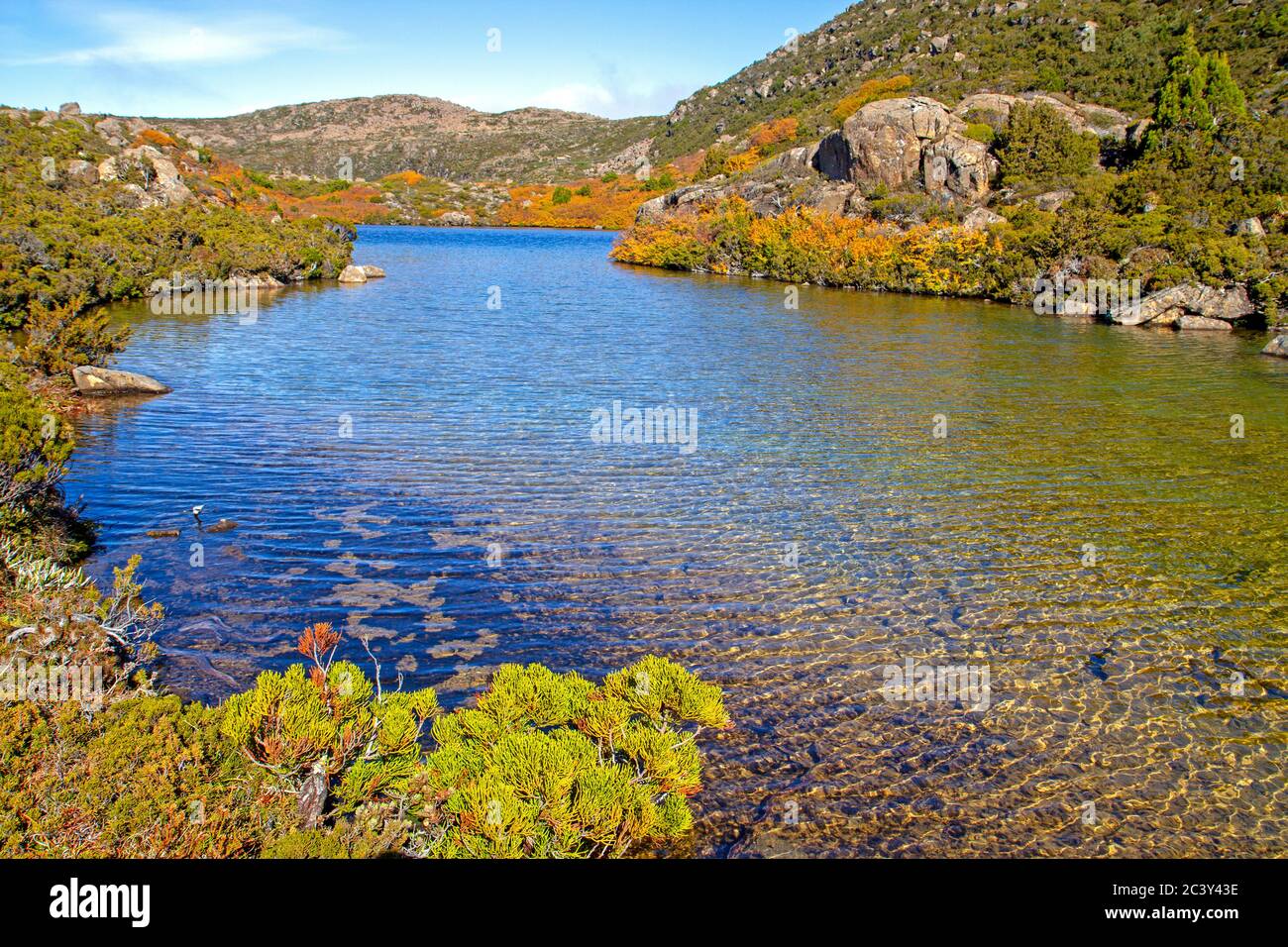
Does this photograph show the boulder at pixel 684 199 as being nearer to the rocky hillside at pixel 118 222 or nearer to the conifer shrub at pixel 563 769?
the rocky hillside at pixel 118 222

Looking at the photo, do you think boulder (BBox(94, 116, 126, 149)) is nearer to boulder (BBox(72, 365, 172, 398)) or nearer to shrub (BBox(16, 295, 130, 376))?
shrub (BBox(16, 295, 130, 376))

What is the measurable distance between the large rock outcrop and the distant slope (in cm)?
958

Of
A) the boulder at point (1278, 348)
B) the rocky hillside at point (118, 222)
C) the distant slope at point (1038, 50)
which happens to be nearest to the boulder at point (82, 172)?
the rocky hillside at point (118, 222)

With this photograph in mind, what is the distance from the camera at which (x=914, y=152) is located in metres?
61.0

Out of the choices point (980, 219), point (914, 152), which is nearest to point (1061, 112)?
point (914, 152)

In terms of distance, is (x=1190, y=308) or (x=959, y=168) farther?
(x=959, y=168)

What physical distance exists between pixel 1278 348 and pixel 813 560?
97.6 ft

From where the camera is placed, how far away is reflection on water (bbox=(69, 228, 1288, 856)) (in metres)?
7.45

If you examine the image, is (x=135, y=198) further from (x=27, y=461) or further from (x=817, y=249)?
(x=817, y=249)

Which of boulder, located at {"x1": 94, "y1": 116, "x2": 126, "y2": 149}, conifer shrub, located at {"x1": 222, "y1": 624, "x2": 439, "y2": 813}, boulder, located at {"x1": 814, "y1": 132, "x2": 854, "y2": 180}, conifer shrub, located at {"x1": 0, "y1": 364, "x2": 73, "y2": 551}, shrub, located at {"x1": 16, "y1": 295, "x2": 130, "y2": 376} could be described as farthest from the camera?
boulder, located at {"x1": 814, "y1": 132, "x2": 854, "y2": 180}

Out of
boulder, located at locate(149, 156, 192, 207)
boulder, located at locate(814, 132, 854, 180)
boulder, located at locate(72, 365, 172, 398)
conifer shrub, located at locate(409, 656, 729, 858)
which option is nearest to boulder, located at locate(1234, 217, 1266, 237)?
boulder, located at locate(814, 132, 854, 180)

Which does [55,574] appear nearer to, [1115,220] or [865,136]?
[1115,220]
